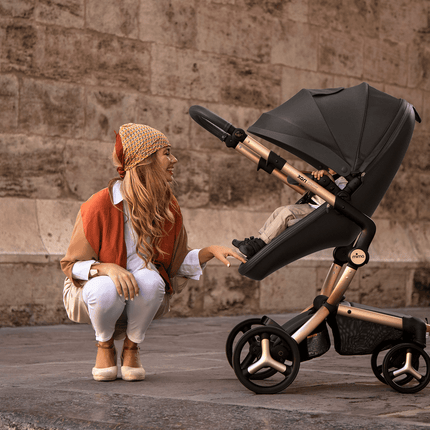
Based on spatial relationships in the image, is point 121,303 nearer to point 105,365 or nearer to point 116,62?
point 105,365

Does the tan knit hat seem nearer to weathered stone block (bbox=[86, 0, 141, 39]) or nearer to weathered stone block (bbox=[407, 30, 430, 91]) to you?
weathered stone block (bbox=[86, 0, 141, 39])

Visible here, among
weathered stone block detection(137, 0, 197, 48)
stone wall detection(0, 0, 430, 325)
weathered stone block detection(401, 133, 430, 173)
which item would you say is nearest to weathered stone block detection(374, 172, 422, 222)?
stone wall detection(0, 0, 430, 325)

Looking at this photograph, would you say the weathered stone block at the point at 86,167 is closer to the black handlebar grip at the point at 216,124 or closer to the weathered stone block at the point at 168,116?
the weathered stone block at the point at 168,116

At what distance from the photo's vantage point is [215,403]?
8.41 ft

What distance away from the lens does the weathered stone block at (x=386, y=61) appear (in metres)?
7.64

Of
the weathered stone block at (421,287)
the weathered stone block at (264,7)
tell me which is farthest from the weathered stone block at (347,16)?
the weathered stone block at (421,287)

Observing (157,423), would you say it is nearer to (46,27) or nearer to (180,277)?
(180,277)

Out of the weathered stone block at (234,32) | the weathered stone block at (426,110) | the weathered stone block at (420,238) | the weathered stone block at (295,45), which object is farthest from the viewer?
the weathered stone block at (426,110)

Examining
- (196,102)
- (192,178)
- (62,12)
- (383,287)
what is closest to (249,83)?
(196,102)

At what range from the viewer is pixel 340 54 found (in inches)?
294

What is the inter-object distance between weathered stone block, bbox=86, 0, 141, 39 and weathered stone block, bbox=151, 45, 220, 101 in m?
0.29

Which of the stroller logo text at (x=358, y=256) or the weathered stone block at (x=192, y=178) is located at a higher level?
the weathered stone block at (x=192, y=178)

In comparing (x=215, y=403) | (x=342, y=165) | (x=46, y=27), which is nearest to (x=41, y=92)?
(x=46, y=27)

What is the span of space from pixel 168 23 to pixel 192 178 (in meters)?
1.40
